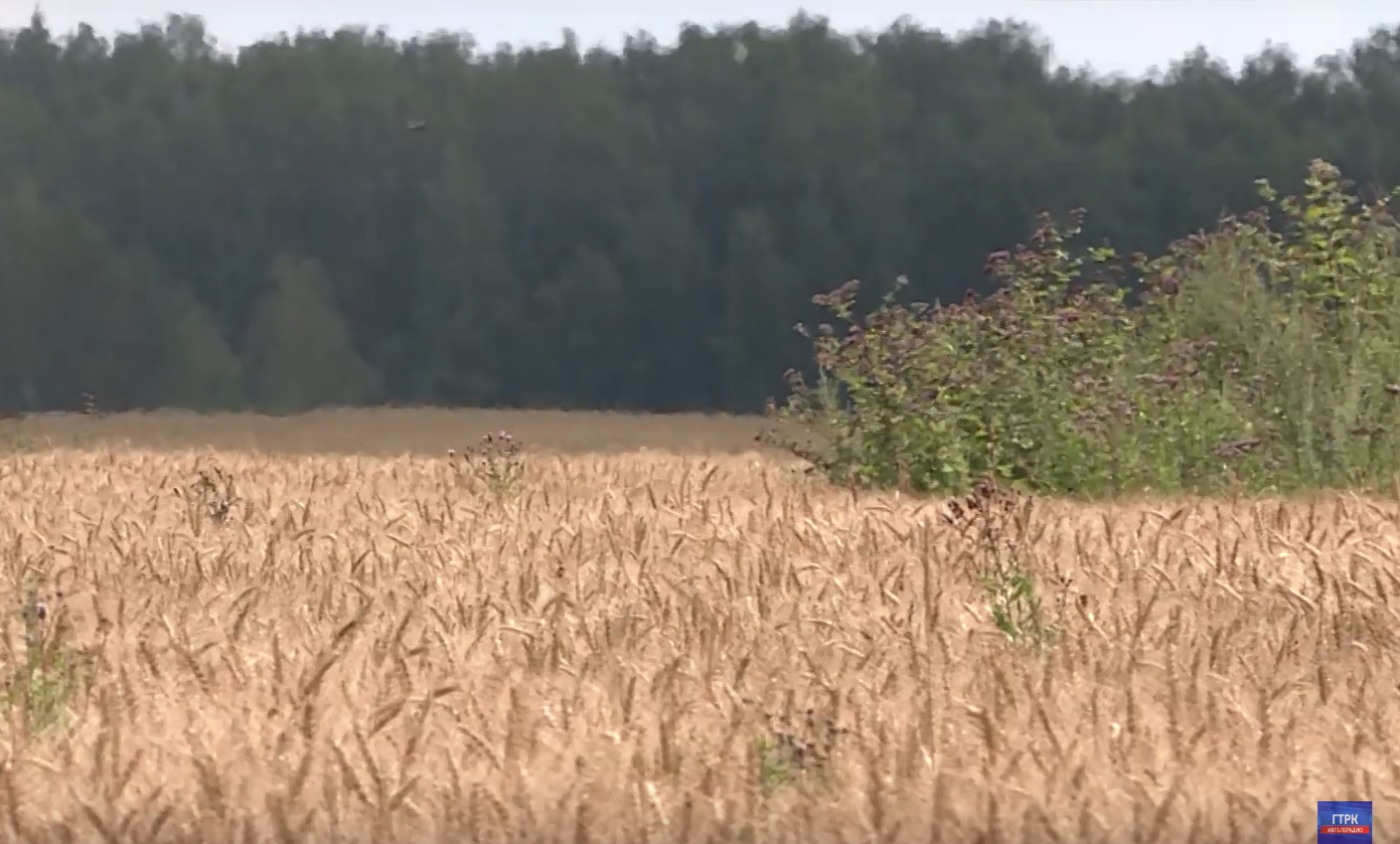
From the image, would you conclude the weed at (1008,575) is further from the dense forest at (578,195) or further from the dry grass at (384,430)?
the dense forest at (578,195)

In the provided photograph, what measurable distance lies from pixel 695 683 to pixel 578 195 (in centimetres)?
3044

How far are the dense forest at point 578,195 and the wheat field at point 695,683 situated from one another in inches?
918

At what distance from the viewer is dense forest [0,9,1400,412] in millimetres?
31562

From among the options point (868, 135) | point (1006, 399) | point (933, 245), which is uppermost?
point (868, 135)

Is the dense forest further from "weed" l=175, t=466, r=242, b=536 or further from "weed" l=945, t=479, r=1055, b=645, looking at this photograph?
"weed" l=945, t=479, r=1055, b=645

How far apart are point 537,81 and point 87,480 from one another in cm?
2722

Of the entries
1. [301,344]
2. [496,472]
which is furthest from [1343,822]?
[301,344]

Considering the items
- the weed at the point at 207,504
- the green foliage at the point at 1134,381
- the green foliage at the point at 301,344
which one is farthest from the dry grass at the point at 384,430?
the green foliage at the point at 301,344

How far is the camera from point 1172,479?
9602 millimetres

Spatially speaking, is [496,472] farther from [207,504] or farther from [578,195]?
[578,195]

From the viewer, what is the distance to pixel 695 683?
4.06m

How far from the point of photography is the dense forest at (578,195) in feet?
104

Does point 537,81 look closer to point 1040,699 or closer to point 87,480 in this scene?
point 87,480

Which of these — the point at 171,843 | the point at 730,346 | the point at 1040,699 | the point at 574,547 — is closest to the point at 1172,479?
the point at 574,547
